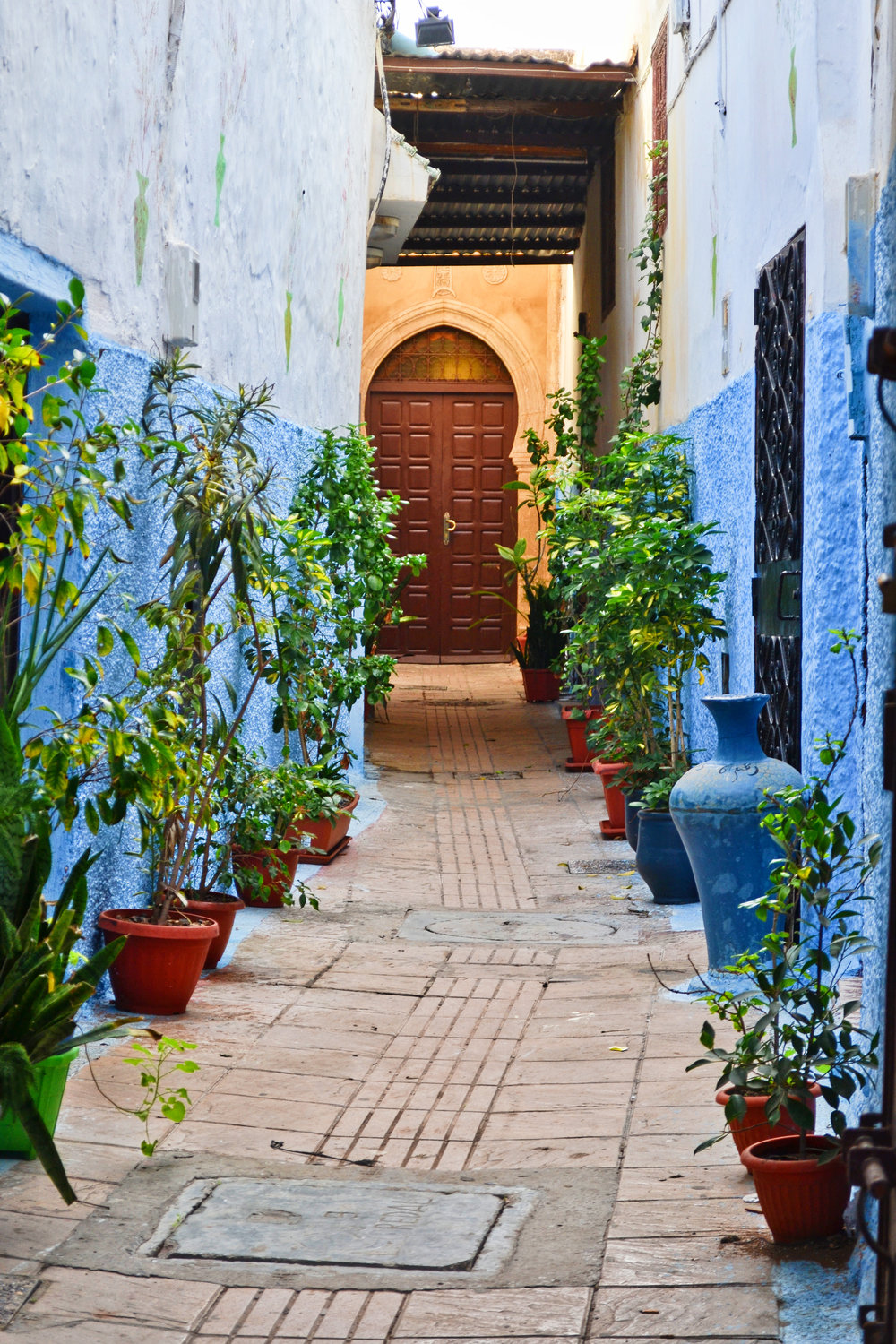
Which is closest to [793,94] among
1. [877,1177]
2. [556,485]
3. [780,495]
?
[780,495]

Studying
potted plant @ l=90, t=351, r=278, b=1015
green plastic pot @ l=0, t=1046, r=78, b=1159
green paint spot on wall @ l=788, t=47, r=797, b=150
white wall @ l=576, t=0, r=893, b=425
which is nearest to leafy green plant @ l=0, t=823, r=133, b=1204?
green plastic pot @ l=0, t=1046, r=78, b=1159

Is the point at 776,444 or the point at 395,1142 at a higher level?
the point at 776,444

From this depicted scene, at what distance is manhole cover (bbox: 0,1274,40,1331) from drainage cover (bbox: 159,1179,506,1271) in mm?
294

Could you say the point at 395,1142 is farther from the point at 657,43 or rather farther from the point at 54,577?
the point at 657,43

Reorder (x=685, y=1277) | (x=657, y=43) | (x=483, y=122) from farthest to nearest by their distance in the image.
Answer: (x=483, y=122) → (x=657, y=43) → (x=685, y=1277)

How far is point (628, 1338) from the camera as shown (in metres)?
2.66

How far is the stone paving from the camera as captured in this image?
110 inches

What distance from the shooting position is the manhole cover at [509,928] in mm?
6020

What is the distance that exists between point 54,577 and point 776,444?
2885 mm

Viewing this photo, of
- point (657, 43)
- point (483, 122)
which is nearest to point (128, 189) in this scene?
point (657, 43)

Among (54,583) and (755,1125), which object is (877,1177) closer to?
(755,1125)

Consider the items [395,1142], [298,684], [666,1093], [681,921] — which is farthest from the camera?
[298,684]

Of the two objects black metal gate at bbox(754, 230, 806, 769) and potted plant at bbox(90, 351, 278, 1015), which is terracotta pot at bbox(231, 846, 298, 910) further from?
black metal gate at bbox(754, 230, 806, 769)

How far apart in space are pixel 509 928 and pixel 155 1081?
2.77 meters
